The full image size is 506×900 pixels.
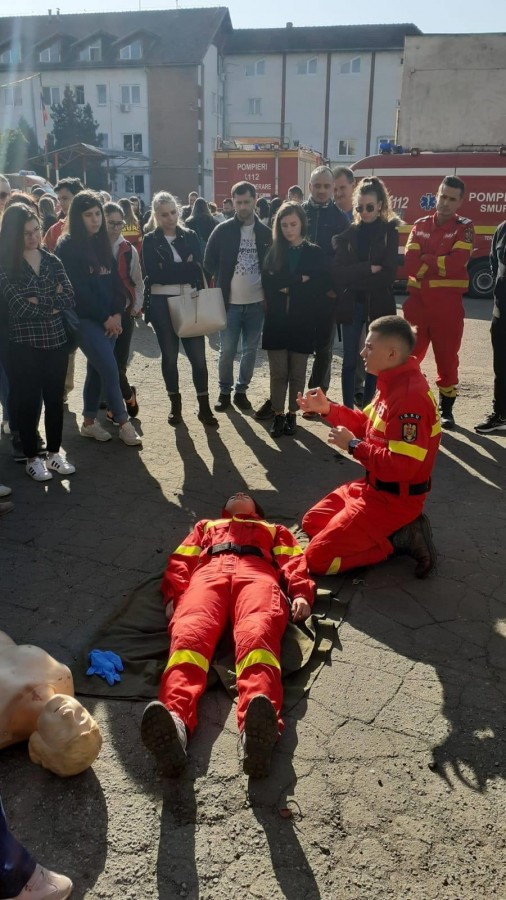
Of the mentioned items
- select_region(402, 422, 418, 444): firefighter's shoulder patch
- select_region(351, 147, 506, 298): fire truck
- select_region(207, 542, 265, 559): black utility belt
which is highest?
select_region(351, 147, 506, 298): fire truck

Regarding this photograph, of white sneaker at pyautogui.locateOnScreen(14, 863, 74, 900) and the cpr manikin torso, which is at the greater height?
the cpr manikin torso

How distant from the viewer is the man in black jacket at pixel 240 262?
656 cm

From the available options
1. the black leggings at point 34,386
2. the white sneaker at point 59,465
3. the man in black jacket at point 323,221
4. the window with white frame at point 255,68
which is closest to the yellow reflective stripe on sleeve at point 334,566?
the white sneaker at point 59,465

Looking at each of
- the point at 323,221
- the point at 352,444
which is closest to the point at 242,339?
the point at 323,221

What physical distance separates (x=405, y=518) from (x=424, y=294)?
330 centimetres

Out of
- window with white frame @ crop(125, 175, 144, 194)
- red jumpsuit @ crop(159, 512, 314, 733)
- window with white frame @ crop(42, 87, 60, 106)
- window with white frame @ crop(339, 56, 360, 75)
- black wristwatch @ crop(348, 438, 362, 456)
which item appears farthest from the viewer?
window with white frame @ crop(42, 87, 60, 106)

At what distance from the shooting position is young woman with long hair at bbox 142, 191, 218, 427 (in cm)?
616

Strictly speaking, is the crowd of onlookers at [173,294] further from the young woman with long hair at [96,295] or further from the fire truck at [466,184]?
the fire truck at [466,184]

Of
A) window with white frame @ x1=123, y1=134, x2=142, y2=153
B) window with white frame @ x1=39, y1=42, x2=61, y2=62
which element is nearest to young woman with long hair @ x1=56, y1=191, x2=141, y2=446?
window with white frame @ x1=123, y1=134, x2=142, y2=153

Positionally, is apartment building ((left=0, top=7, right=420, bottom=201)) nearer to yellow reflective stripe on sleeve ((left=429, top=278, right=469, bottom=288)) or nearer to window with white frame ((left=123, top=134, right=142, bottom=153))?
window with white frame ((left=123, top=134, right=142, bottom=153))

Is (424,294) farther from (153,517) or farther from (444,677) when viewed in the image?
(444,677)

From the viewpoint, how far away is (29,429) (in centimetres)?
534

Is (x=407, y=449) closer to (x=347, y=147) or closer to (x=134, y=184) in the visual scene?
(x=134, y=184)

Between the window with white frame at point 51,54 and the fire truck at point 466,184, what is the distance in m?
42.3
